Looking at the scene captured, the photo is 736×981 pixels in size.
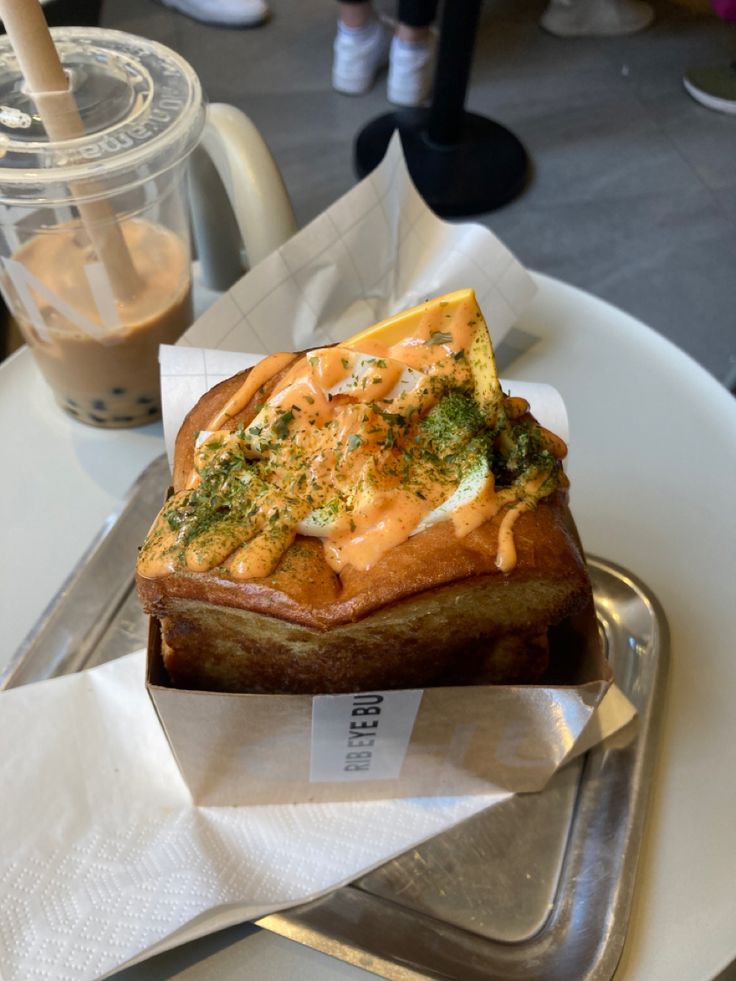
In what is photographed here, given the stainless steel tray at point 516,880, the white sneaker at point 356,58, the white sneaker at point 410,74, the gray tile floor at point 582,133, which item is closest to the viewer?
the stainless steel tray at point 516,880

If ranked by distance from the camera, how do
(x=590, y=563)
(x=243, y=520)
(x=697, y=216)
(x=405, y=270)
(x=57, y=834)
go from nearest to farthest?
(x=243, y=520)
(x=57, y=834)
(x=590, y=563)
(x=405, y=270)
(x=697, y=216)

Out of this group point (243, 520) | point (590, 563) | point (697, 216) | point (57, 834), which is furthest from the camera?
point (697, 216)

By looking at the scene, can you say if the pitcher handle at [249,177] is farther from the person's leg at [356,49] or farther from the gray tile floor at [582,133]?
the person's leg at [356,49]

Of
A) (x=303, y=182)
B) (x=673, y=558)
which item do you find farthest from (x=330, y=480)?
(x=303, y=182)

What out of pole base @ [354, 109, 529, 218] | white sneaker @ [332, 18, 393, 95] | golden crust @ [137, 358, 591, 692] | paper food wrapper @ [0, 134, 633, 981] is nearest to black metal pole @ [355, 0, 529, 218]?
pole base @ [354, 109, 529, 218]

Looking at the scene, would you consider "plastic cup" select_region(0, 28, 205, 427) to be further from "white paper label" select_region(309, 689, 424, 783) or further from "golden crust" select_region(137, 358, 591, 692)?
"white paper label" select_region(309, 689, 424, 783)

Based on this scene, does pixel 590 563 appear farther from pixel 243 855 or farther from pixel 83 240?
pixel 83 240

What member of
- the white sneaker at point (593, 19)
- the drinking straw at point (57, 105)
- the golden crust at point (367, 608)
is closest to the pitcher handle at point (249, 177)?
the drinking straw at point (57, 105)
